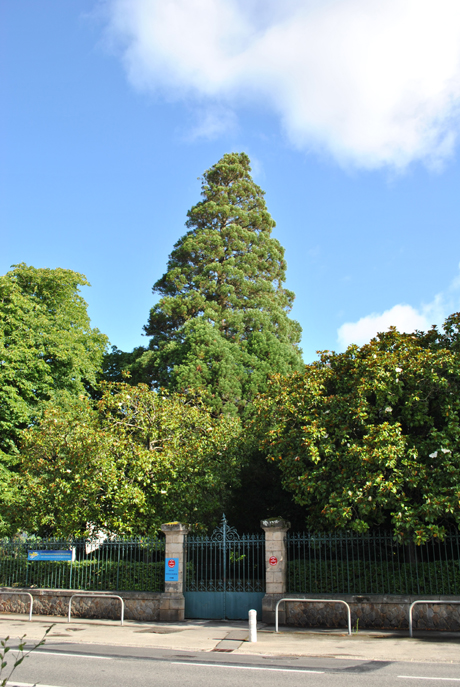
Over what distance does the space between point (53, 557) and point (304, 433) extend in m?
8.59

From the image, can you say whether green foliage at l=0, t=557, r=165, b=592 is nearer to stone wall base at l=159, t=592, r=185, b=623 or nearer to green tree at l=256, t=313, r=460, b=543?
stone wall base at l=159, t=592, r=185, b=623

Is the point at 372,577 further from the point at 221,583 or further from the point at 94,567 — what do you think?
the point at 94,567

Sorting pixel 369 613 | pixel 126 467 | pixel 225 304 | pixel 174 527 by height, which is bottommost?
pixel 369 613

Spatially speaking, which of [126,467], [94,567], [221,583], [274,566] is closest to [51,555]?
[94,567]

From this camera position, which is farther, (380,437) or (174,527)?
(174,527)

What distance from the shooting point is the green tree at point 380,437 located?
12.6 meters

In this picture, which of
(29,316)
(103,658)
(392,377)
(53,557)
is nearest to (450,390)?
(392,377)

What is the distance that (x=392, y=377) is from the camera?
13.9 m

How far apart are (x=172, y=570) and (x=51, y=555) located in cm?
401

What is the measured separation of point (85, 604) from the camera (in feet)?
51.9

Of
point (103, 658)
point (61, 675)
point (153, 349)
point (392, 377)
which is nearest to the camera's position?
point (61, 675)

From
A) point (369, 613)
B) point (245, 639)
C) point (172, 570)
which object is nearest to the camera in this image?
point (245, 639)

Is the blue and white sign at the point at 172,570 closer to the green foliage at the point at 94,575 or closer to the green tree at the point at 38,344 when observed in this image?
the green foliage at the point at 94,575

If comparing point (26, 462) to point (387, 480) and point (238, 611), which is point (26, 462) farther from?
point (387, 480)
